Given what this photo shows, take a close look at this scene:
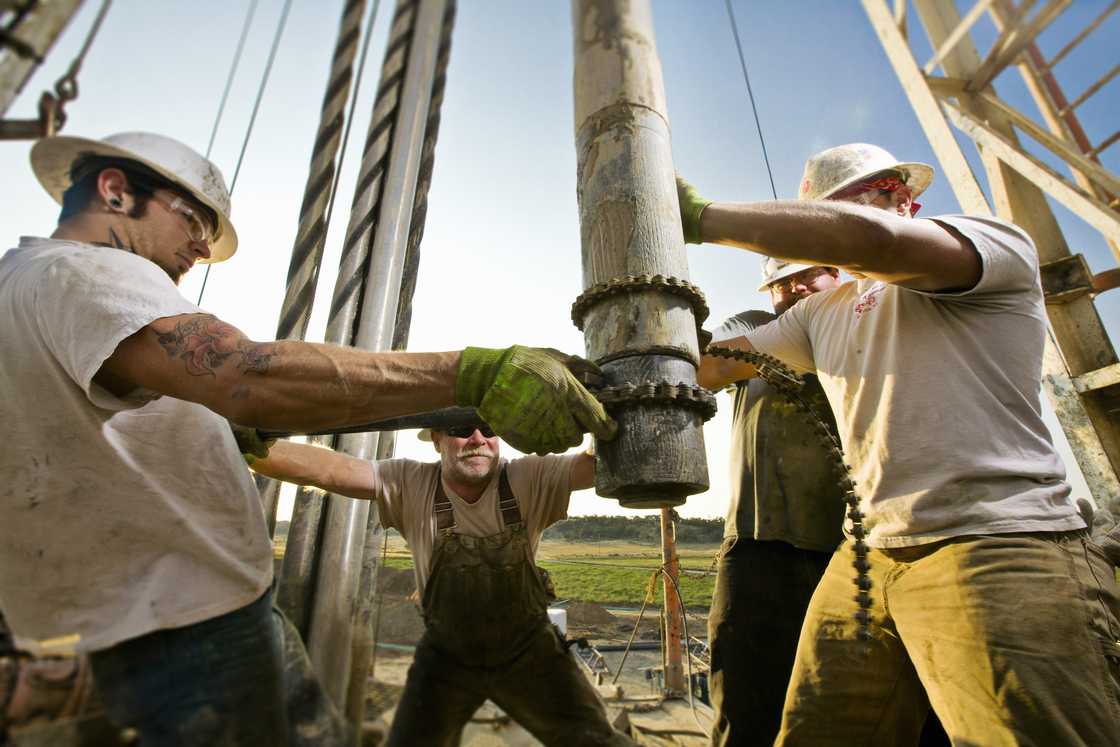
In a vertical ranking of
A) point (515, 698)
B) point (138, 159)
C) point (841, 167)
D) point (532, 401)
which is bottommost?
point (515, 698)

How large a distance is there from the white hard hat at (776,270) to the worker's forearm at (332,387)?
226 cm

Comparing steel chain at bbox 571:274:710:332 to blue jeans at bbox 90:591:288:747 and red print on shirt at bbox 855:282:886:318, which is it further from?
blue jeans at bbox 90:591:288:747

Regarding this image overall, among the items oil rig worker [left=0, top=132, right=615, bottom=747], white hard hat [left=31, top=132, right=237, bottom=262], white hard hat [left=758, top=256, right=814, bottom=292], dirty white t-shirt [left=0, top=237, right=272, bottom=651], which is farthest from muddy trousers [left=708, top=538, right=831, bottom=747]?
white hard hat [left=31, top=132, right=237, bottom=262]

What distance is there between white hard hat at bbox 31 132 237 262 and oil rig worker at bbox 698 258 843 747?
216cm

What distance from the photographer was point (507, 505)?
10.8 feet

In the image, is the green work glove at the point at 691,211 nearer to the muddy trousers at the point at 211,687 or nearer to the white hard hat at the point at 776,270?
the white hard hat at the point at 776,270

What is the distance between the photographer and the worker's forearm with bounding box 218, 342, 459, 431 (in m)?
1.18

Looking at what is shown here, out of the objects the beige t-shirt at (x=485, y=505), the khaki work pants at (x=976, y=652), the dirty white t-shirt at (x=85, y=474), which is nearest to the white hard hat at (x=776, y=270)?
the beige t-shirt at (x=485, y=505)

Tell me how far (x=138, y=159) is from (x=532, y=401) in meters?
1.64

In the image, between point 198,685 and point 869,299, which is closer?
point 198,685

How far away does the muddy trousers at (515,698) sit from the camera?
2744 mm

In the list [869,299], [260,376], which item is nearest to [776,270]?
[869,299]

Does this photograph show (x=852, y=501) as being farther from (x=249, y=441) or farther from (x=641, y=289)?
(x=249, y=441)

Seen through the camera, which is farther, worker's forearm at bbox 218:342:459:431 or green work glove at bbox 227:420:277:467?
green work glove at bbox 227:420:277:467
